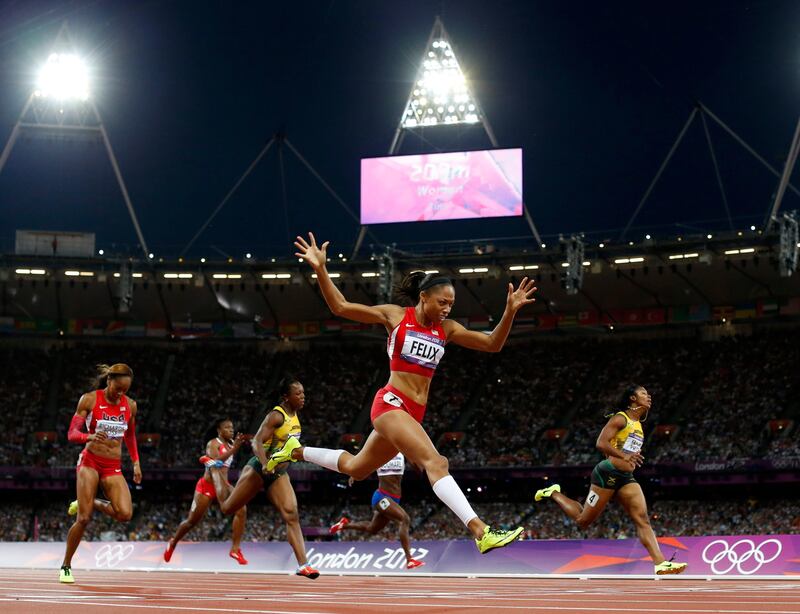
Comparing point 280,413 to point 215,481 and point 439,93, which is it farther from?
point 439,93

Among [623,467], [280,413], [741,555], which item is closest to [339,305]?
[280,413]

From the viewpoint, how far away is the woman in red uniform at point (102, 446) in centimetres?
1282

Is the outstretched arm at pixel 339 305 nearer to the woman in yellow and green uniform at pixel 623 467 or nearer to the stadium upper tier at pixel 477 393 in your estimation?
the woman in yellow and green uniform at pixel 623 467

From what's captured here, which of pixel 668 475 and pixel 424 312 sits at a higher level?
pixel 424 312

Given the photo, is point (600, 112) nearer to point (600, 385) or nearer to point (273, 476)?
point (600, 385)

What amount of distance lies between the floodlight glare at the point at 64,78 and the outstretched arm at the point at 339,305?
38.4m

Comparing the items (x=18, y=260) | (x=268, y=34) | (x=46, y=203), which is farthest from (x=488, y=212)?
(x=46, y=203)

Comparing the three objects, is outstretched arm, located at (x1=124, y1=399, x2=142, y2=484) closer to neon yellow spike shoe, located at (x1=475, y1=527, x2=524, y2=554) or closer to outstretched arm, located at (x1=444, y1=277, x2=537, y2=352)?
outstretched arm, located at (x1=444, y1=277, x2=537, y2=352)

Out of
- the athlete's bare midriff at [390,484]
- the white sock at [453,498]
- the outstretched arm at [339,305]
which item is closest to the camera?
the white sock at [453,498]

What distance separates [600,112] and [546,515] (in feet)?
67.9

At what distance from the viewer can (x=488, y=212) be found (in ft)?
135

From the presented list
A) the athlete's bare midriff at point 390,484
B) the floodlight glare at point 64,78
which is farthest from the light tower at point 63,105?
the athlete's bare midriff at point 390,484

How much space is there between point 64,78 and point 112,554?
2557 centimetres

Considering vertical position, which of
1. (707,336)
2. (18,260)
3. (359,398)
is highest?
(18,260)
